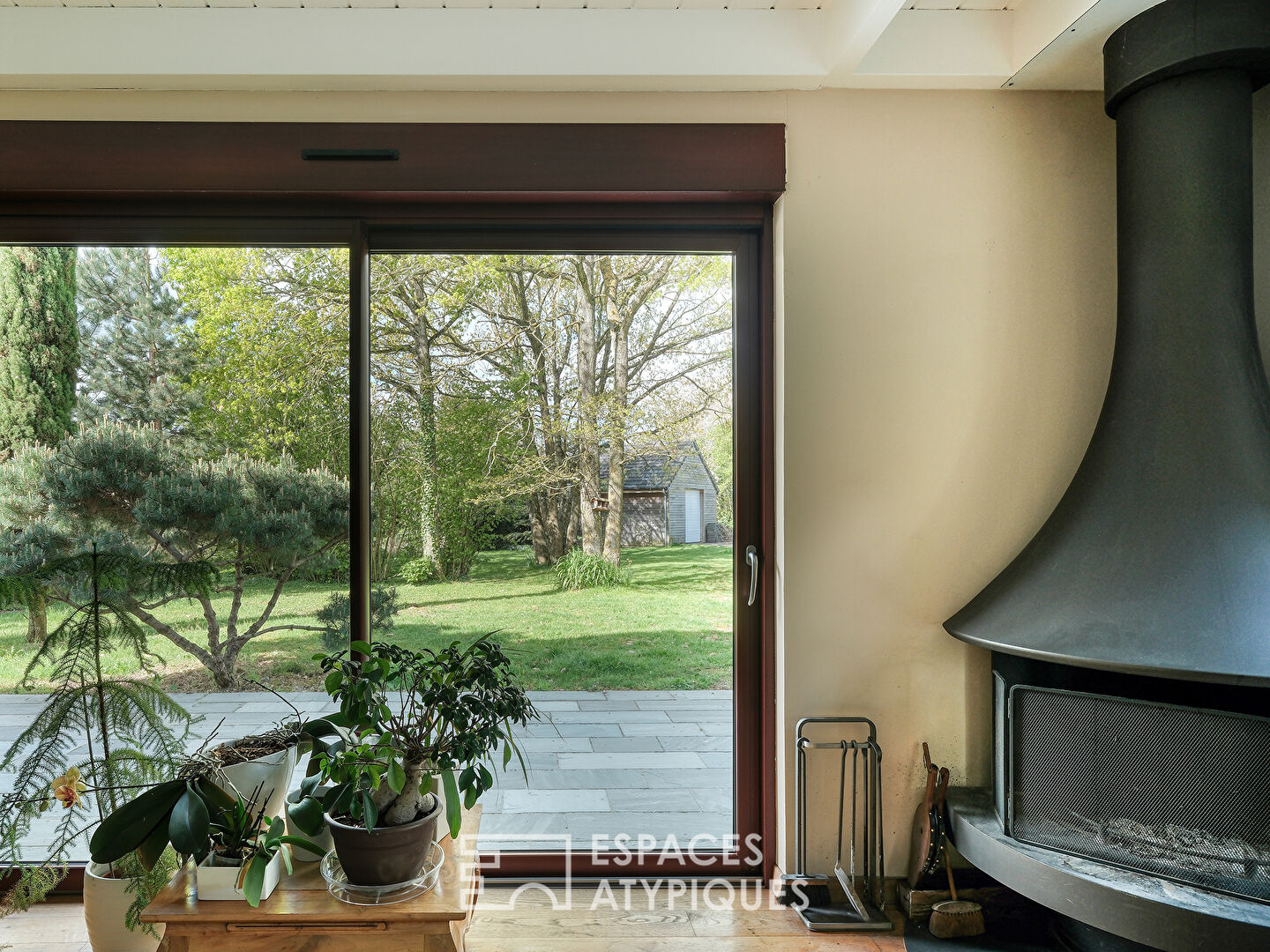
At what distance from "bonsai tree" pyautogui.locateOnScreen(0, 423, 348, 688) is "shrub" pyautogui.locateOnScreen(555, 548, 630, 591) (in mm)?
639

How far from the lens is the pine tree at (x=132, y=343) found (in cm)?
223

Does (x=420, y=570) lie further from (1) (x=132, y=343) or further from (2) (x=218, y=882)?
(1) (x=132, y=343)

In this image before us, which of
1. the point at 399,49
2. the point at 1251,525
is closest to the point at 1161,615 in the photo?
the point at 1251,525

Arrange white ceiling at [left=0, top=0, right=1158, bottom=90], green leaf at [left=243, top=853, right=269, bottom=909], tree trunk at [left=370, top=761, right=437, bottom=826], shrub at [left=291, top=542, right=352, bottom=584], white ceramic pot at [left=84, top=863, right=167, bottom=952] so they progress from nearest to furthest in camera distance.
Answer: green leaf at [left=243, top=853, right=269, bottom=909] < tree trunk at [left=370, top=761, right=437, bottom=826] < white ceramic pot at [left=84, top=863, right=167, bottom=952] < white ceiling at [left=0, top=0, right=1158, bottom=90] < shrub at [left=291, top=542, right=352, bottom=584]

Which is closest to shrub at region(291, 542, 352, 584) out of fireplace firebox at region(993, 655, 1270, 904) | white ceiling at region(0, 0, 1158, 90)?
white ceiling at region(0, 0, 1158, 90)

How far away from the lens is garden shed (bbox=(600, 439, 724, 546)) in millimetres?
2291

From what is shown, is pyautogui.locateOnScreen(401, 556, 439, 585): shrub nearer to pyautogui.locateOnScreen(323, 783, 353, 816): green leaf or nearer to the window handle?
pyautogui.locateOnScreen(323, 783, 353, 816): green leaf

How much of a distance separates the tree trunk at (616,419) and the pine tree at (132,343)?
121cm

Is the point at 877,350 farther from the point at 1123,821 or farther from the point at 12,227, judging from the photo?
the point at 12,227

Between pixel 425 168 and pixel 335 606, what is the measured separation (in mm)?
1254

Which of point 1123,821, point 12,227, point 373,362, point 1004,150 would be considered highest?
point 1004,150

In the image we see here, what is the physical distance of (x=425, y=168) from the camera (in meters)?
2.10

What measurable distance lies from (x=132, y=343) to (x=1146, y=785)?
285 centimetres

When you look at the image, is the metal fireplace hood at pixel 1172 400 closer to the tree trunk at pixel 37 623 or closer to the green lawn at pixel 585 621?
the green lawn at pixel 585 621
